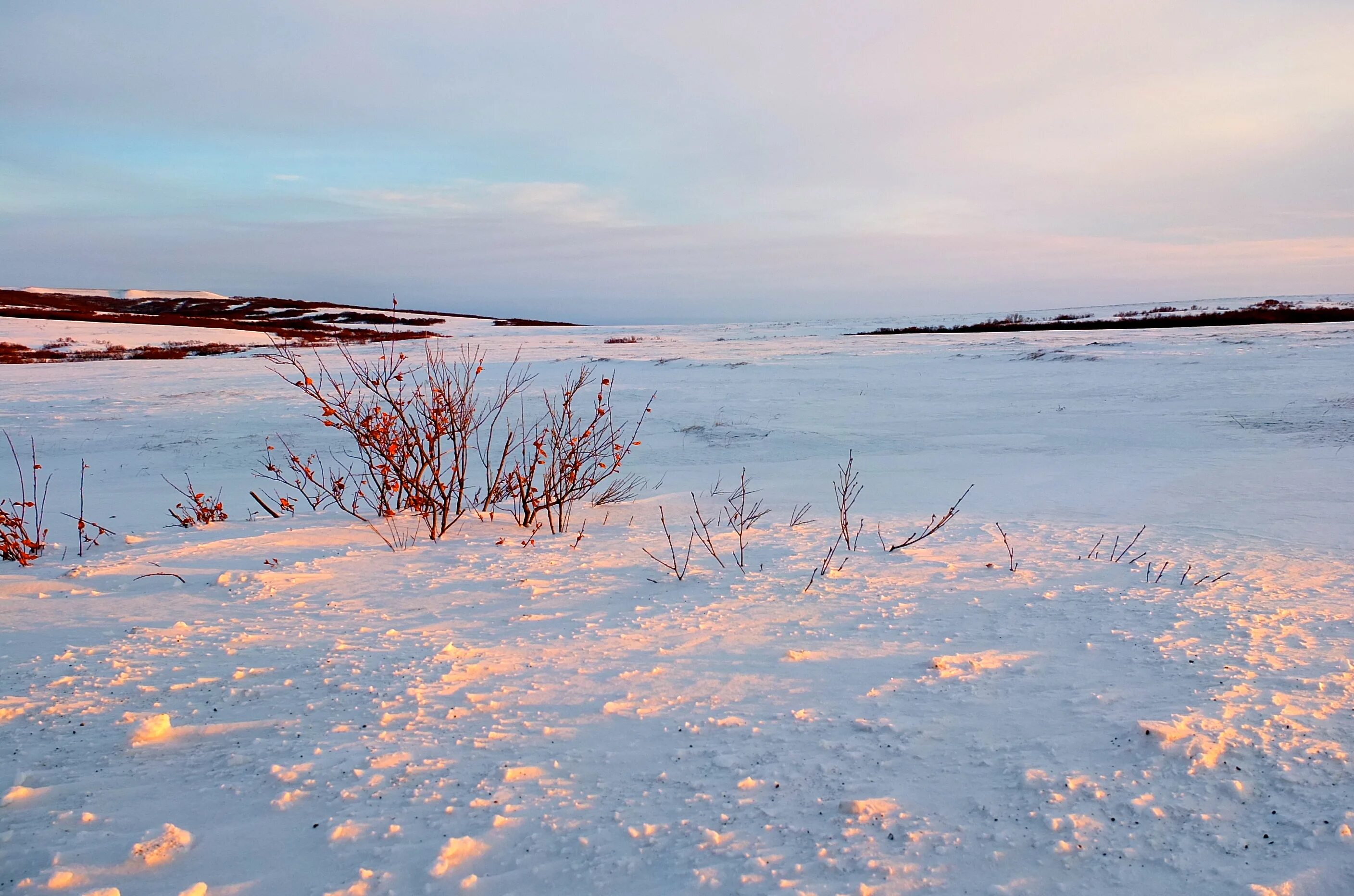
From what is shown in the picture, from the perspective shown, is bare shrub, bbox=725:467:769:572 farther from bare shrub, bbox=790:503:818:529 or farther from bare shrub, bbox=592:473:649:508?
bare shrub, bbox=592:473:649:508

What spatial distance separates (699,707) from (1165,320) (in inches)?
1068

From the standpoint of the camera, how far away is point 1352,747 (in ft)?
7.06

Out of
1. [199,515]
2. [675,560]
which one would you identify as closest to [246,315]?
[199,515]

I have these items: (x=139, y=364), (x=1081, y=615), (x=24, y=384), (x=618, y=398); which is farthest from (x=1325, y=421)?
(x=139, y=364)

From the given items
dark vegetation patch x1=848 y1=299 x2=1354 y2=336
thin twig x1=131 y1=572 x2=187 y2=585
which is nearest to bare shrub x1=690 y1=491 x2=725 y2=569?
thin twig x1=131 y1=572 x2=187 y2=585

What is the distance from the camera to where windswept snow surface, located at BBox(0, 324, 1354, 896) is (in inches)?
70.1

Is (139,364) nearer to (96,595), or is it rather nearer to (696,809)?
(96,595)

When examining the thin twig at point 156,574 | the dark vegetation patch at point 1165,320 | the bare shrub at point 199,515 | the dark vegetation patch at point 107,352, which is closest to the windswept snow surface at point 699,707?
the thin twig at point 156,574

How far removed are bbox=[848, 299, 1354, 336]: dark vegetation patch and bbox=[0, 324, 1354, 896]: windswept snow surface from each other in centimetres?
1935

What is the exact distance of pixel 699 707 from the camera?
2.49m

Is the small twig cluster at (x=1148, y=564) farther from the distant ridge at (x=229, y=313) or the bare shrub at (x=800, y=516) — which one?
the distant ridge at (x=229, y=313)

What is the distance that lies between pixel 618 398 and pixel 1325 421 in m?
8.25

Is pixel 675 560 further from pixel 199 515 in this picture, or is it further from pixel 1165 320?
pixel 1165 320

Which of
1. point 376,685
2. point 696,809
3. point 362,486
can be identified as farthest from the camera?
point 362,486
